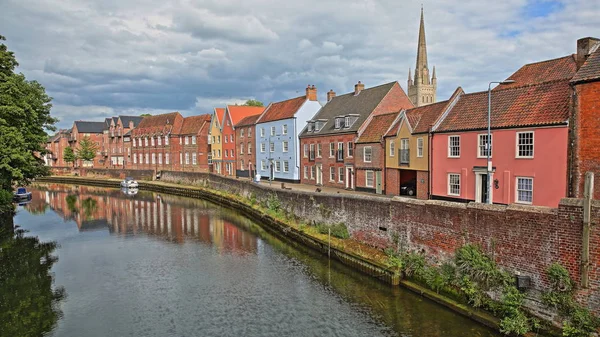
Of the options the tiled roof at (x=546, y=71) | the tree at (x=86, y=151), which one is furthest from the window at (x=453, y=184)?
the tree at (x=86, y=151)

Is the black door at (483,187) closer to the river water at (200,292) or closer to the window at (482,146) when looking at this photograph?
the window at (482,146)

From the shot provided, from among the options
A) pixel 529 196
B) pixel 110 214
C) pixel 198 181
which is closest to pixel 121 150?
pixel 198 181

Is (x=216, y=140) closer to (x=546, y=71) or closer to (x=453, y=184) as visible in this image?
(x=453, y=184)

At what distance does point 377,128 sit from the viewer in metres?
33.9

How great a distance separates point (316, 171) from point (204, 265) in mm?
22036

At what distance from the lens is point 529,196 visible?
20516mm

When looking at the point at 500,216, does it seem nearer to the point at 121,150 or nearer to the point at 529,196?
the point at 529,196

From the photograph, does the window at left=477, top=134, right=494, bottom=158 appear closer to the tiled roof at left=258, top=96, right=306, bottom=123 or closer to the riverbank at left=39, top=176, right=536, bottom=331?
the riverbank at left=39, top=176, right=536, bottom=331

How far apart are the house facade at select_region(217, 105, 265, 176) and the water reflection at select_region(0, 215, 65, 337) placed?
3428 cm

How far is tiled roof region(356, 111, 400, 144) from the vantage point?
32781mm

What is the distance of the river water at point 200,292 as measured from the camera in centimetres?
1473

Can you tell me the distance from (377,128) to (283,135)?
17.4 m

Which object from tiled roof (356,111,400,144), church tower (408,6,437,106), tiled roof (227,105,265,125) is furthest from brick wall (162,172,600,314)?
church tower (408,6,437,106)

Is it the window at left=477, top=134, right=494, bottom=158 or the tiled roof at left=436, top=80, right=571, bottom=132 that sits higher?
the tiled roof at left=436, top=80, right=571, bottom=132
